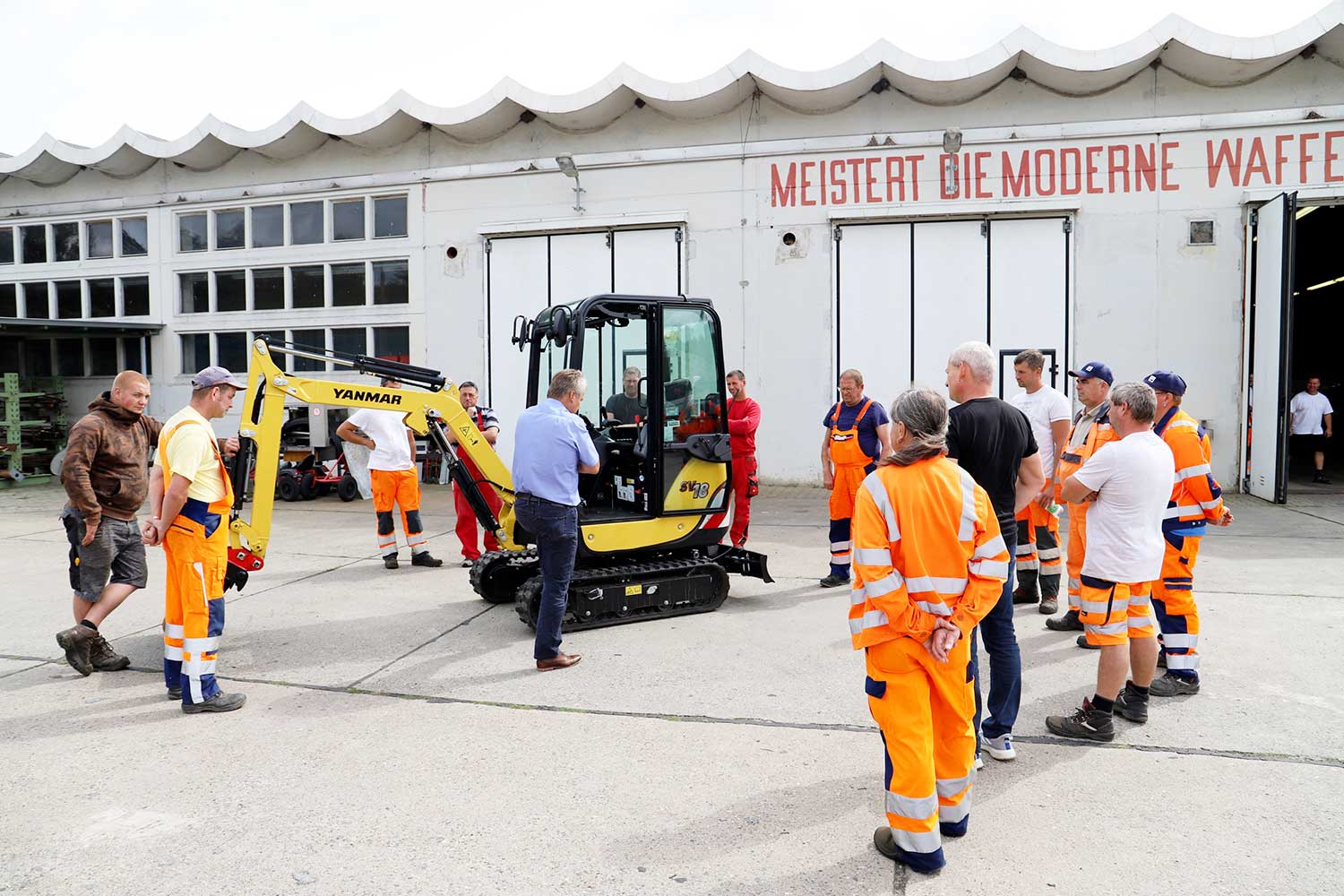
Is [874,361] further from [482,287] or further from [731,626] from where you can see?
[731,626]

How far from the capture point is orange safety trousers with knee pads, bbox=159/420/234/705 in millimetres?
4422

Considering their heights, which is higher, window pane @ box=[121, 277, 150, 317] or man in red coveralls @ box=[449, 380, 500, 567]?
window pane @ box=[121, 277, 150, 317]

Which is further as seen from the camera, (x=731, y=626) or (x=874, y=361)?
(x=874, y=361)

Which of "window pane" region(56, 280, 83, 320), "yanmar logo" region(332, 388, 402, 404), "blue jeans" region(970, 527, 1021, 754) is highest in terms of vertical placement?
"window pane" region(56, 280, 83, 320)

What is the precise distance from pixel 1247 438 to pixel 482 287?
11592mm

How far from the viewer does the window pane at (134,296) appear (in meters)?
16.0

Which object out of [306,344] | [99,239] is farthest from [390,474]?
[99,239]

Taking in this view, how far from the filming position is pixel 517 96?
1338 centimetres

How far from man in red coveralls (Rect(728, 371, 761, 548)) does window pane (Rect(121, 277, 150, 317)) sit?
13.1 meters

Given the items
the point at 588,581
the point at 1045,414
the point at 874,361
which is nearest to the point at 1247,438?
the point at 874,361

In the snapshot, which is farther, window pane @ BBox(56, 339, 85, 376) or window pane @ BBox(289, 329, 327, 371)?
window pane @ BBox(56, 339, 85, 376)

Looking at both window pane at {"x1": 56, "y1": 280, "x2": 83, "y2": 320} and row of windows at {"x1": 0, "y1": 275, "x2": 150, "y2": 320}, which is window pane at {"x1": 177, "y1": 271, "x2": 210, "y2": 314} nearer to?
row of windows at {"x1": 0, "y1": 275, "x2": 150, "y2": 320}

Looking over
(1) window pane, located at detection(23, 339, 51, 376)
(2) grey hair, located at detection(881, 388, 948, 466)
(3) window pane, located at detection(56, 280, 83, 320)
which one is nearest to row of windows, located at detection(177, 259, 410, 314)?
(3) window pane, located at detection(56, 280, 83, 320)

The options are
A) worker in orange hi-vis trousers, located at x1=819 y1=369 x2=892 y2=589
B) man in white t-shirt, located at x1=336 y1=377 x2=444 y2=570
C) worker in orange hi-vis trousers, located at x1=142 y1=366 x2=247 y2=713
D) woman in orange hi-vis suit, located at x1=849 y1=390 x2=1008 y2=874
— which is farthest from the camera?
man in white t-shirt, located at x1=336 y1=377 x2=444 y2=570
